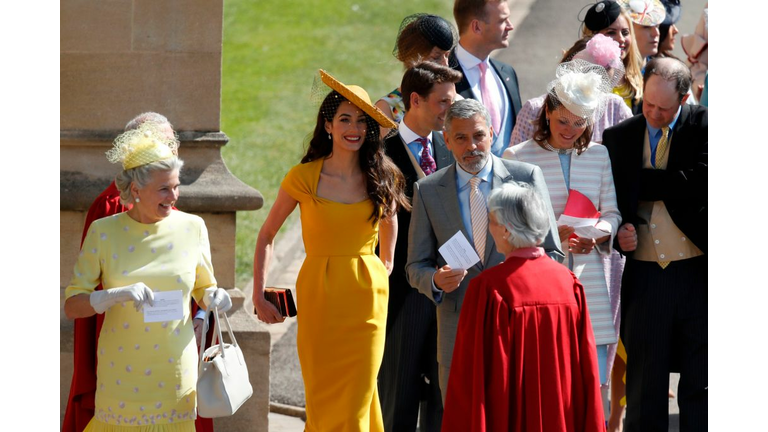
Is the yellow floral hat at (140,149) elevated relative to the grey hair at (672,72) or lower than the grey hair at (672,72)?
lower

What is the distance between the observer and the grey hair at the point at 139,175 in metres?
5.04

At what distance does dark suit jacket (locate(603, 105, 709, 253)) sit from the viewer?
613cm

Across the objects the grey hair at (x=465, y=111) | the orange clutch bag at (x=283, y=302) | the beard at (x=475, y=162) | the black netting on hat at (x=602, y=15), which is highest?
the black netting on hat at (x=602, y=15)

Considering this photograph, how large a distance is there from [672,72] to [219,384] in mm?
2933

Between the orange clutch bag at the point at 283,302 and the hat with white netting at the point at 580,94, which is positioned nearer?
the orange clutch bag at the point at 283,302

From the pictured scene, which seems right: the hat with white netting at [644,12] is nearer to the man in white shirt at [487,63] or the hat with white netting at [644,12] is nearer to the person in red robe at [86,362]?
the man in white shirt at [487,63]

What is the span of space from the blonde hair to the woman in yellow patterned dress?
3374 millimetres

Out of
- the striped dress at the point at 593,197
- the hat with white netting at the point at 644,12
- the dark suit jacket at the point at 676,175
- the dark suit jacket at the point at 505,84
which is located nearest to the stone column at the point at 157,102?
the dark suit jacket at the point at 505,84

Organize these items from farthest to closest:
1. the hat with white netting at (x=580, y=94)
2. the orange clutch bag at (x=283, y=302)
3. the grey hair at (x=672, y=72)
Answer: the grey hair at (x=672, y=72), the hat with white netting at (x=580, y=94), the orange clutch bag at (x=283, y=302)

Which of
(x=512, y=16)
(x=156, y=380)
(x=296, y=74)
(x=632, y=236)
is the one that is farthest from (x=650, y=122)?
(x=296, y=74)

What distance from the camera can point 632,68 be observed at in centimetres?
739

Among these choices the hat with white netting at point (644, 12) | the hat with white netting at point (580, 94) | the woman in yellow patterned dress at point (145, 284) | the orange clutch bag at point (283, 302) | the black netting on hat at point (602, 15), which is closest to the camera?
the woman in yellow patterned dress at point (145, 284)

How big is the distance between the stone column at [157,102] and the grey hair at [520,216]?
2543 mm

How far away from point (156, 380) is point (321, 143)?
151 cm
